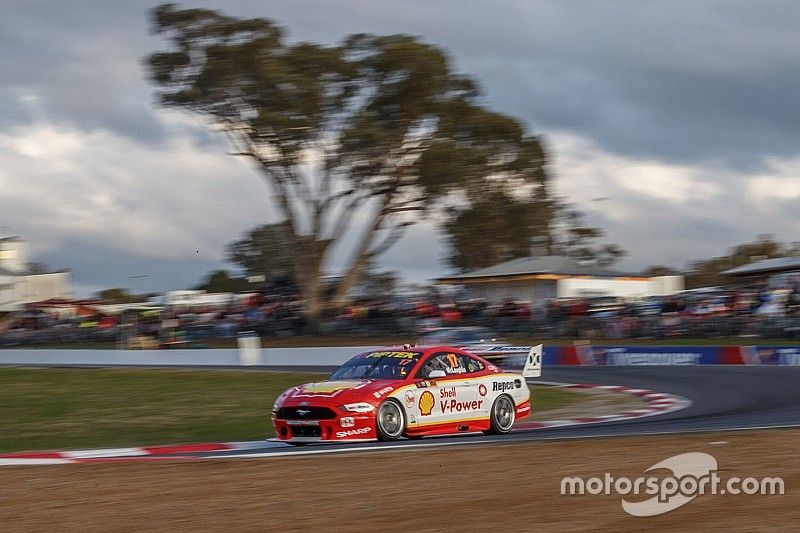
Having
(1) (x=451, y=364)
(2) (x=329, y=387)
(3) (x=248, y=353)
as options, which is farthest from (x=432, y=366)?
(3) (x=248, y=353)

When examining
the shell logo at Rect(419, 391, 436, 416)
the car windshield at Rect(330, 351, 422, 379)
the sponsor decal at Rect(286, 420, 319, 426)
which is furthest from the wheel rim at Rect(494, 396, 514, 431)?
the sponsor decal at Rect(286, 420, 319, 426)

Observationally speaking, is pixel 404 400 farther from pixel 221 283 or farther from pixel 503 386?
pixel 221 283

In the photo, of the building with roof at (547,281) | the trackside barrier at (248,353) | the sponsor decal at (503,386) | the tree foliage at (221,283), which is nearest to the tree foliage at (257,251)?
the tree foliage at (221,283)

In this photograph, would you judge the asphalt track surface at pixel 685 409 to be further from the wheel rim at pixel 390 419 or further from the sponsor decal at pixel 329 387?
the sponsor decal at pixel 329 387

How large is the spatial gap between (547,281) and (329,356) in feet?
61.4

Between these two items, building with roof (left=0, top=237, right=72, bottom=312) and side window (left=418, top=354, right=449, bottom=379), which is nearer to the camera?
side window (left=418, top=354, right=449, bottom=379)

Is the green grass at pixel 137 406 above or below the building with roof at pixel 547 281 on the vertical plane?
below

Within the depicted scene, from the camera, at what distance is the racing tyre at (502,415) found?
43.7 feet

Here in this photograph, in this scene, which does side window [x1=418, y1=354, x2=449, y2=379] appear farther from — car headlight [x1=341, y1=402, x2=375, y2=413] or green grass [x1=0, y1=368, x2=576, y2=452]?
green grass [x1=0, y1=368, x2=576, y2=452]

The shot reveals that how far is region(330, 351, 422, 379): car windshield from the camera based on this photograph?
12.7 metres

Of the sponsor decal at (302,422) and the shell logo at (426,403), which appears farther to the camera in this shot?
the shell logo at (426,403)

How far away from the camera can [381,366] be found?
12859mm

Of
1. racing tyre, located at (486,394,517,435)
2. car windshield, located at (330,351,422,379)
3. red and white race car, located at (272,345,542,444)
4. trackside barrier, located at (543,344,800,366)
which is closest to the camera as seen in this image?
red and white race car, located at (272,345,542,444)

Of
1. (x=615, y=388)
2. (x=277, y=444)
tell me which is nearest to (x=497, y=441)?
(x=277, y=444)
